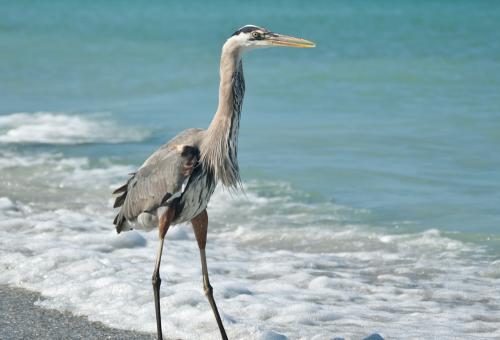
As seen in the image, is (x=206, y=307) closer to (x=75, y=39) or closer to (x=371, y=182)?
(x=371, y=182)

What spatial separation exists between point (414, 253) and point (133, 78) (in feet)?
44.3

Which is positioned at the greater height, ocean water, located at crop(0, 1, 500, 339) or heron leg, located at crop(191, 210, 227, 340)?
heron leg, located at crop(191, 210, 227, 340)

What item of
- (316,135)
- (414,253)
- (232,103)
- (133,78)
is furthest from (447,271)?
(133,78)

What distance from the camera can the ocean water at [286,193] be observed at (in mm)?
6918

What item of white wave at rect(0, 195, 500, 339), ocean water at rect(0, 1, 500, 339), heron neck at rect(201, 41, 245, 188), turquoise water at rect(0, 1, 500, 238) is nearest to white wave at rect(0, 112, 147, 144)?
ocean water at rect(0, 1, 500, 339)

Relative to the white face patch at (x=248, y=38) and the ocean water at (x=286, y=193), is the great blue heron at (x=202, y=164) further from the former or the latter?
the ocean water at (x=286, y=193)

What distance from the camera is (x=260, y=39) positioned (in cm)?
574

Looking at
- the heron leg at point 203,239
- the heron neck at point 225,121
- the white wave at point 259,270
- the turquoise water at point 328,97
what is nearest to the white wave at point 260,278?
the white wave at point 259,270

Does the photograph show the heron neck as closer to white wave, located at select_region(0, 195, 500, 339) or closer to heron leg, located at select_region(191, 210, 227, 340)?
heron leg, located at select_region(191, 210, 227, 340)

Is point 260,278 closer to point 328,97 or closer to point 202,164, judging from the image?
point 202,164

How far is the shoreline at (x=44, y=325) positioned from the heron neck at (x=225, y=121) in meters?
1.16

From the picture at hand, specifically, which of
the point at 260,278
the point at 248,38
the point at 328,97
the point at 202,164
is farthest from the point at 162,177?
the point at 328,97

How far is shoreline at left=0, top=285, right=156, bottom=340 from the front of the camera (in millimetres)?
5887

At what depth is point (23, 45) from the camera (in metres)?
28.8
